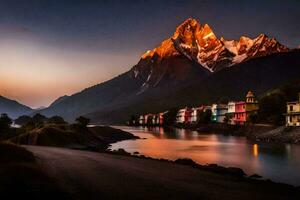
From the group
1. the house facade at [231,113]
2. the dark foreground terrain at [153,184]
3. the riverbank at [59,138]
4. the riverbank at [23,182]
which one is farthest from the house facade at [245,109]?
the riverbank at [23,182]

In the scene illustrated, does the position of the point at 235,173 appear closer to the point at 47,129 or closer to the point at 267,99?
the point at 47,129

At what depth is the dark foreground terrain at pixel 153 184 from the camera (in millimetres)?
28062

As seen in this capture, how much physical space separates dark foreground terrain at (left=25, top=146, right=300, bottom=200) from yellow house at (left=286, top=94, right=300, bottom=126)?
86271 mm

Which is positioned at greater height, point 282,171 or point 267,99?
point 267,99

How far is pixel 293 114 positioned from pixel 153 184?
100338 millimetres

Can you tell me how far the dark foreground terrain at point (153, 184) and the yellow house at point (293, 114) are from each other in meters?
86.3

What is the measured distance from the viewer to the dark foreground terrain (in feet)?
92.1

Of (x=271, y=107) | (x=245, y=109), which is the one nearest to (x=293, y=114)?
(x=271, y=107)

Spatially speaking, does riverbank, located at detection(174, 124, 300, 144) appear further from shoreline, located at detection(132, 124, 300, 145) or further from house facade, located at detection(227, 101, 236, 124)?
house facade, located at detection(227, 101, 236, 124)

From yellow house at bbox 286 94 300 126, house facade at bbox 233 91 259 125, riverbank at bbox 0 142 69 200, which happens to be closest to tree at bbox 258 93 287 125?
yellow house at bbox 286 94 300 126

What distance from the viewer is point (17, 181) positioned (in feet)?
90.2

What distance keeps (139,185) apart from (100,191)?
436 centimetres

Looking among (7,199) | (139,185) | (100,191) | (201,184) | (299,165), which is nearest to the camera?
(7,199)

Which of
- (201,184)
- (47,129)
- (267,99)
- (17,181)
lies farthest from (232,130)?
(17,181)
